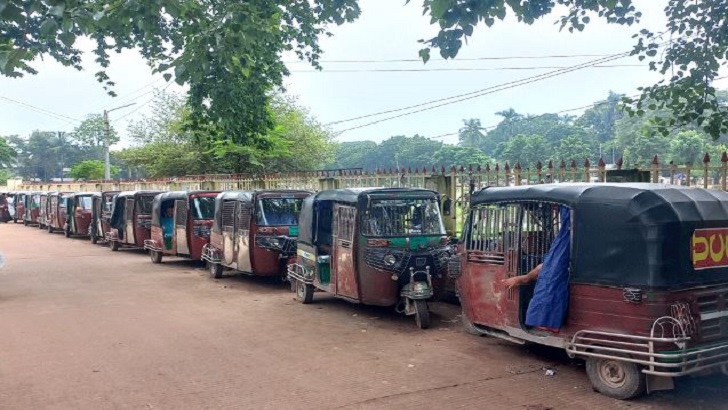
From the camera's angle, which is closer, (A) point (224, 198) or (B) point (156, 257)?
(A) point (224, 198)

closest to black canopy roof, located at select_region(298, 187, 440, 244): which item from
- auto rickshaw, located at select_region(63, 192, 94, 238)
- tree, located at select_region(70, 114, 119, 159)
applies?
auto rickshaw, located at select_region(63, 192, 94, 238)

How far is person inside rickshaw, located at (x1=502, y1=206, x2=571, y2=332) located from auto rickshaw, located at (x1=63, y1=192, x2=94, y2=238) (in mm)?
21965

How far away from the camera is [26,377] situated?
21.1 ft

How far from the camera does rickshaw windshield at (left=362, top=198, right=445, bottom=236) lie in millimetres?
8930

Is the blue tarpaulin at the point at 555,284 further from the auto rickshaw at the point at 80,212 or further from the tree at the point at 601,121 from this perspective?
the tree at the point at 601,121

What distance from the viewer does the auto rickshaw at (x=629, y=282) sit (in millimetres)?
5242

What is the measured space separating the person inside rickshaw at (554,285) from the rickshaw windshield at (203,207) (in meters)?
10.6

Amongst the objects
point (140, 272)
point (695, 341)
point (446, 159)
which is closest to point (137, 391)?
point (695, 341)

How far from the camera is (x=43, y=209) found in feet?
102

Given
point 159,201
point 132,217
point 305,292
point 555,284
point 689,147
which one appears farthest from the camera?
point 689,147

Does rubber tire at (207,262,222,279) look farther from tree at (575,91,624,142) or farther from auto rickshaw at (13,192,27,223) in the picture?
tree at (575,91,624,142)

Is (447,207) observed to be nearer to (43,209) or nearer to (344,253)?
(344,253)

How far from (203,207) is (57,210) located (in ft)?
51.8

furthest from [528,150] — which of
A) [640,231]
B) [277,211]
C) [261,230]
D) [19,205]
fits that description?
[640,231]
